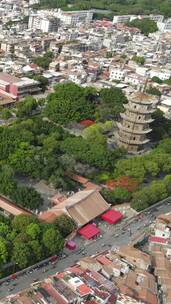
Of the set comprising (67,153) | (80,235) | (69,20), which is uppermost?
(69,20)

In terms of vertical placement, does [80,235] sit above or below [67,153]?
below

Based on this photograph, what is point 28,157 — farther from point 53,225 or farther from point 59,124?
point 59,124

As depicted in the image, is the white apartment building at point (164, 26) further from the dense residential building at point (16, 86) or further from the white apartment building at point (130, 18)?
the dense residential building at point (16, 86)

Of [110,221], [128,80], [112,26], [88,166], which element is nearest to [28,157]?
[88,166]

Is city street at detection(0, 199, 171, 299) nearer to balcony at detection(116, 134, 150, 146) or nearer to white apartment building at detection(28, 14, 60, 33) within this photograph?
balcony at detection(116, 134, 150, 146)

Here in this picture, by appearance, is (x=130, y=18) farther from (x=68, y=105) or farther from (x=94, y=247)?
(x=94, y=247)

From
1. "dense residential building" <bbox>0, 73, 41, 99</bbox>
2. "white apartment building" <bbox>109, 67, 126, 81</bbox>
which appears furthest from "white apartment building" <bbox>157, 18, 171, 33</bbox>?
"dense residential building" <bbox>0, 73, 41, 99</bbox>
